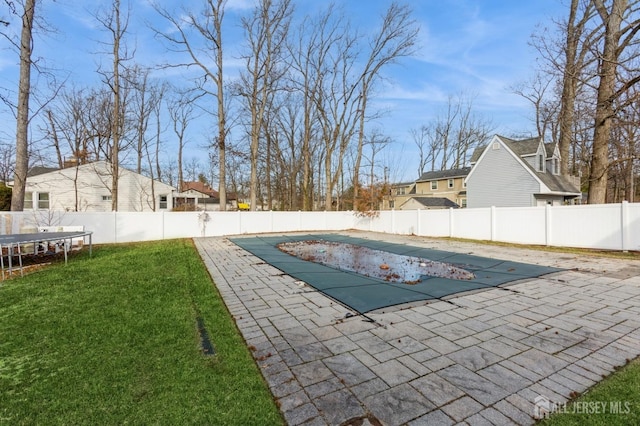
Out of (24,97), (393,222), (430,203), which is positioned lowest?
(393,222)

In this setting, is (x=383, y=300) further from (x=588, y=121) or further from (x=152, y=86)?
(x=152, y=86)

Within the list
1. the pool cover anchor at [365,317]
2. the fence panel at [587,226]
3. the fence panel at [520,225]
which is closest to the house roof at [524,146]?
the fence panel at [520,225]

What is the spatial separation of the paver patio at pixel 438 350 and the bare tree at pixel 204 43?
493 inches

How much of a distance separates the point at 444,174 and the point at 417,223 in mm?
18863

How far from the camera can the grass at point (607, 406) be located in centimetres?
160

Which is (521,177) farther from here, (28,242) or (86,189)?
(86,189)

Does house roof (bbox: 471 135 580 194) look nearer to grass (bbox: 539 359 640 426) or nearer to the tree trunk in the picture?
the tree trunk

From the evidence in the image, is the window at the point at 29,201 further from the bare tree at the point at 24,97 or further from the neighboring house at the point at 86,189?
the bare tree at the point at 24,97

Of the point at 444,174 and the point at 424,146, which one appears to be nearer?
the point at 444,174

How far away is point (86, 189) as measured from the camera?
1816 cm

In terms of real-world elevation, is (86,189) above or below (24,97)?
below

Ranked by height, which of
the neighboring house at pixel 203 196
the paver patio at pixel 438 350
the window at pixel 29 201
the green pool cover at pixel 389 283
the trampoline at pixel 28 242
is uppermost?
the neighboring house at pixel 203 196

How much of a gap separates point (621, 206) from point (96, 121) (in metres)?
26.2

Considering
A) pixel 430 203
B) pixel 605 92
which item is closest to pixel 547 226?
pixel 605 92
